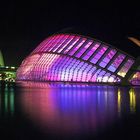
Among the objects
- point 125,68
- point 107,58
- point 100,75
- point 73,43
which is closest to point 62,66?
point 73,43

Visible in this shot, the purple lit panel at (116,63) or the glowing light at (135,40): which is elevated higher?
the glowing light at (135,40)

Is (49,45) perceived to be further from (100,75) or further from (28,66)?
(100,75)

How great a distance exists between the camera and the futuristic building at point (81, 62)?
155 feet

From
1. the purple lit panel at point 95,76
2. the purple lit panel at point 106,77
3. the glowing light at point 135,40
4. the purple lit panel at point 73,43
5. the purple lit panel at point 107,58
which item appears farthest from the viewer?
the purple lit panel at point 73,43

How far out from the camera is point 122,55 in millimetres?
48969

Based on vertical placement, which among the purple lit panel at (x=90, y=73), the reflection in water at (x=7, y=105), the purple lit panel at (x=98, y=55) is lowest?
the reflection in water at (x=7, y=105)

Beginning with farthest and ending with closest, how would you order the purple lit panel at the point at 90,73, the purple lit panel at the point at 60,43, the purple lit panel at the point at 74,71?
the purple lit panel at the point at 60,43
the purple lit panel at the point at 74,71
the purple lit panel at the point at 90,73

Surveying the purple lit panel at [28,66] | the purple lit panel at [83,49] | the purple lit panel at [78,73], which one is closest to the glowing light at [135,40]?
the purple lit panel at [83,49]

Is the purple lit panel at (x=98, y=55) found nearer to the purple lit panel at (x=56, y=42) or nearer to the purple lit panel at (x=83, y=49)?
the purple lit panel at (x=83, y=49)

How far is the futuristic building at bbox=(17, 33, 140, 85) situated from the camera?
47.2 m

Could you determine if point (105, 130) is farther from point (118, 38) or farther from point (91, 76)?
point (118, 38)

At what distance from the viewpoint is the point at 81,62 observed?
52.0 m

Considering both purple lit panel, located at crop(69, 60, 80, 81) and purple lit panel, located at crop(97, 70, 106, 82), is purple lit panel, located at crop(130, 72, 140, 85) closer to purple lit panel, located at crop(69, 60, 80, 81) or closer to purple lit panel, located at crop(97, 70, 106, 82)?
purple lit panel, located at crop(97, 70, 106, 82)

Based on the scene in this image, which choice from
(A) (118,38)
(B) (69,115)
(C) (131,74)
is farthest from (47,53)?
(B) (69,115)
